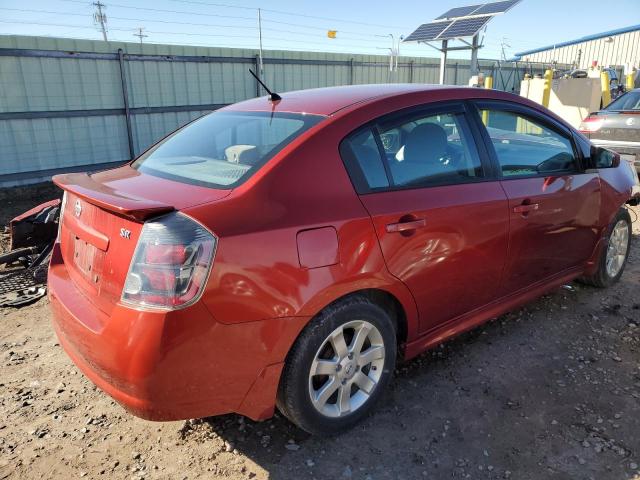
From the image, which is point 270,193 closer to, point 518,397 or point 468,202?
point 468,202

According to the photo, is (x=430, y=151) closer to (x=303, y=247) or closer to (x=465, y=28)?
(x=303, y=247)

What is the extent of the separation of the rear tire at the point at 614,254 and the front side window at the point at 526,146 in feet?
3.09

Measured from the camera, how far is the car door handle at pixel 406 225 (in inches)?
95.2

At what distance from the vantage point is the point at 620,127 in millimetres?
8078

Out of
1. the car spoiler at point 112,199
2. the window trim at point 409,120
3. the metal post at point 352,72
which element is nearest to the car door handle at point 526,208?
the window trim at point 409,120

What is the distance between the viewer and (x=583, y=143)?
3.73m

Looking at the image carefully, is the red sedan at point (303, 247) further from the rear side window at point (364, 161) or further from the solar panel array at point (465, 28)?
the solar panel array at point (465, 28)

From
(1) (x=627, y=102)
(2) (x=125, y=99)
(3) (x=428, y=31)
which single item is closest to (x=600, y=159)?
(1) (x=627, y=102)

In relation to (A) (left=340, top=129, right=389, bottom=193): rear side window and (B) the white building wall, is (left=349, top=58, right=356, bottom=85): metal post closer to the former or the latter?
(A) (left=340, top=129, right=389, bottom=193): rear side window

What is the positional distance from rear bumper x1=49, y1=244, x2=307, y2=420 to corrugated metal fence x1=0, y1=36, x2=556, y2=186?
7.88m

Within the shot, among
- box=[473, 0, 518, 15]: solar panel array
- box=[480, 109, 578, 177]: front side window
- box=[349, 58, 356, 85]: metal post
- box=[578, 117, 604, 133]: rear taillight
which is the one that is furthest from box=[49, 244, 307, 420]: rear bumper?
box=[349, 58, 356, 85]: metal post

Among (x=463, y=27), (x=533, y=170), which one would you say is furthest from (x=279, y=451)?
(x=463, y=27)

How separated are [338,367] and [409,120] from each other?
4.45 ft

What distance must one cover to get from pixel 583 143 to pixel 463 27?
8534 millimetres
